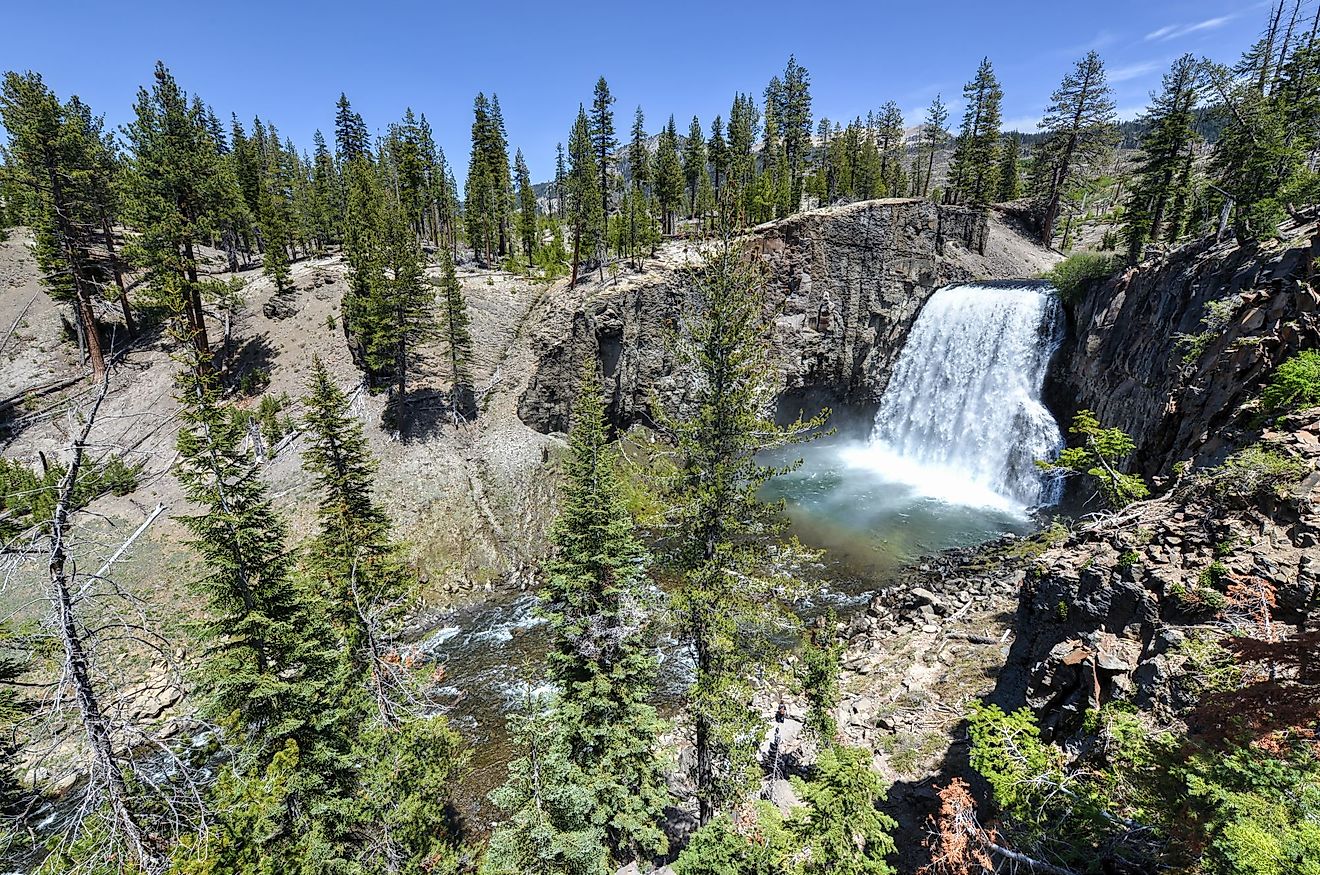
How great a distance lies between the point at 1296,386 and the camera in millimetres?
13891

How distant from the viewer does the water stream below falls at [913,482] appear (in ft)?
78.6

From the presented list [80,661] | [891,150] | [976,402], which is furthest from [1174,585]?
[891,150]

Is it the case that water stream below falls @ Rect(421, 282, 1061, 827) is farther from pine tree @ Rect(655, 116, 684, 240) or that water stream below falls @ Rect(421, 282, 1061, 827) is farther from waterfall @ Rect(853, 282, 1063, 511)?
pine tree @ Rect(655, 116, 684, 240)

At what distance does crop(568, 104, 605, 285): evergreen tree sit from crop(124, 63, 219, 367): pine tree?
25.1 metres


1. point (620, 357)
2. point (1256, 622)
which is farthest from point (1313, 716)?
point (620, 357)

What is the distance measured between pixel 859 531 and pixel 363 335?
35.2 meters

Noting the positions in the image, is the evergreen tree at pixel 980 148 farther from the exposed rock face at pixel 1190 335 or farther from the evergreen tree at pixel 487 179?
the evergreen tree at pixel 487 179

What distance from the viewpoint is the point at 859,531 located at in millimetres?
32812

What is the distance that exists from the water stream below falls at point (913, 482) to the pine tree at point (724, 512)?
8.34 metres

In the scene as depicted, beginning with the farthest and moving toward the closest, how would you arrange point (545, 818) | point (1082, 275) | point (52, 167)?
point (1082, 275), point (52, 167), point (545, 818)

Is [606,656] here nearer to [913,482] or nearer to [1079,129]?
[913,482]

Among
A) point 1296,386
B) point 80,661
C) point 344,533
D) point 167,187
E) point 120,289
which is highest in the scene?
point 167,187

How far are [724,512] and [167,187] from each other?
4190 cm

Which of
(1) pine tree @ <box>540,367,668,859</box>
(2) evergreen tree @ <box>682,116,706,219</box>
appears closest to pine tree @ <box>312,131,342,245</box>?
(2) evergreen tree @ <box>682,116,706,219</box>
